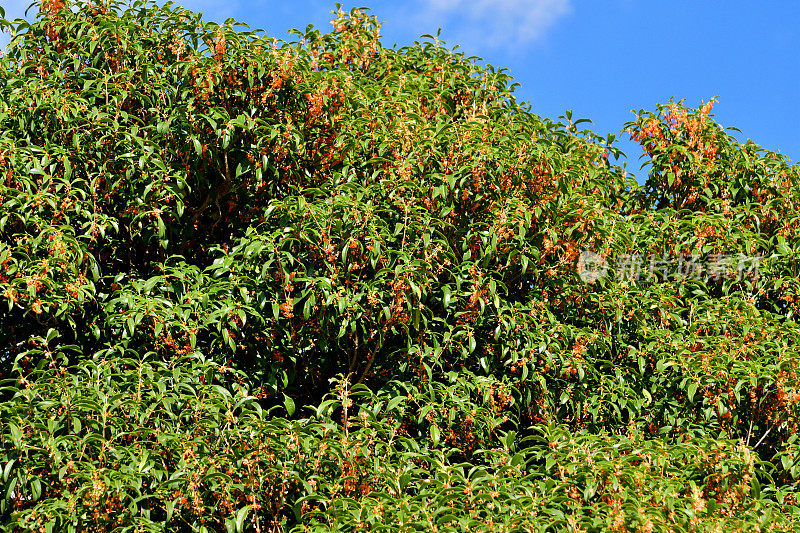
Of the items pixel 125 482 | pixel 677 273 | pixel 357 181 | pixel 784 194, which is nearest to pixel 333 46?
pixel 357 181

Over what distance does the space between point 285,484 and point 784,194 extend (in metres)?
5.08

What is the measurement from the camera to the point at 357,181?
6.21m

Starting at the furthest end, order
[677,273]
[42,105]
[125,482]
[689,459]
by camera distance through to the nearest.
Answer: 1. [677,273]
2. [42,105]
3. [689,459]
4. [125,482]

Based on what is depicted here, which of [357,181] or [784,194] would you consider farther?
[784,194]

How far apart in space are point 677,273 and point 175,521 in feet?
13.6

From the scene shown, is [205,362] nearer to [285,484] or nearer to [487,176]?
[285,484]

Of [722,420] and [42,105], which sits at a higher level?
[42,105]

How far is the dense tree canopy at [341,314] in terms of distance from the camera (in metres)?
4.61

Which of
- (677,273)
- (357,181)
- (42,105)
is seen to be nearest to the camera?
(42,105)

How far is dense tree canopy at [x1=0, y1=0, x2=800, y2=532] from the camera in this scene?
461cm

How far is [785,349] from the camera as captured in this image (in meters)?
6.15

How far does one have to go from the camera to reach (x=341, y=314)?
530 cm

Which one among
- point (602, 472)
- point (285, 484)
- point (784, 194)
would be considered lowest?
point (285, 484)

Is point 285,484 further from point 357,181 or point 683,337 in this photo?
point 683,337
